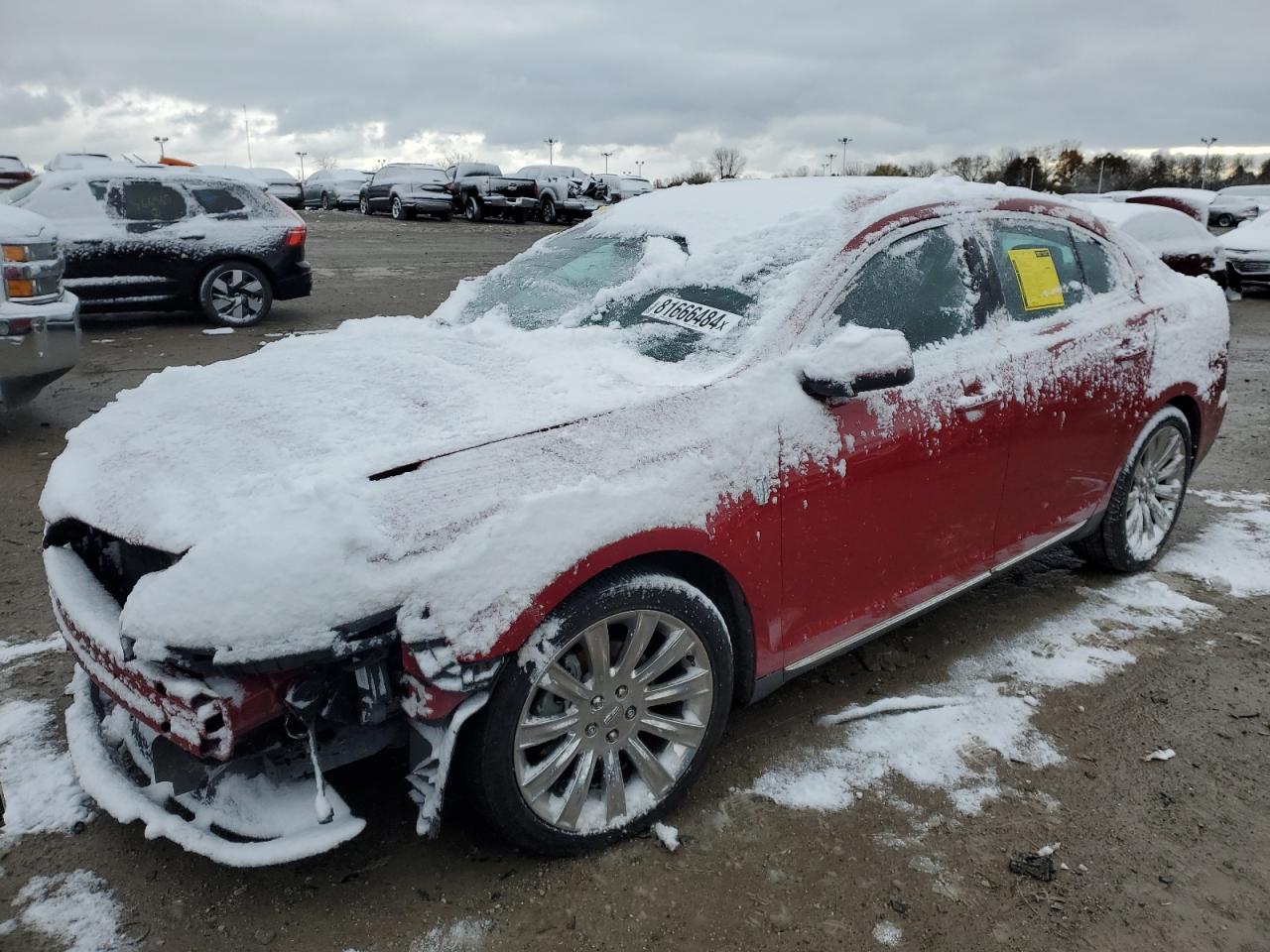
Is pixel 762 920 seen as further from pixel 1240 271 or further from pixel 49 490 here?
pixel 1240 271

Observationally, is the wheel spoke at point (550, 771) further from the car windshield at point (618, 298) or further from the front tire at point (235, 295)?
the front tire at point (235, 295)

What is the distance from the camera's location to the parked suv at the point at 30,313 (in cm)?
554

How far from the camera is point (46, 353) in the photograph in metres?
5.70

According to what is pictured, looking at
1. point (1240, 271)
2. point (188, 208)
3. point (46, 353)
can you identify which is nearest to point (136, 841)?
point (46, 353)

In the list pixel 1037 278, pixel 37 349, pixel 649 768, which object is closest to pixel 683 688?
pixel 649 768

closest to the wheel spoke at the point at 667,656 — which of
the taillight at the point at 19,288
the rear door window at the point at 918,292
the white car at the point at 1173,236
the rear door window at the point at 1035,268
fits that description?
the rear door window at the point at 918,292

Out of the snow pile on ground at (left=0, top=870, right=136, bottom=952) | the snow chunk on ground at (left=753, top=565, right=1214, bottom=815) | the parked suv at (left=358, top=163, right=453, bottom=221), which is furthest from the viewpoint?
the parked suv at (left=358, top=163, right=453, bottom=221)

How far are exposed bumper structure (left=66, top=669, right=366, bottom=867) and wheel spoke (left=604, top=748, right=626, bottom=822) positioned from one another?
2.07 feet

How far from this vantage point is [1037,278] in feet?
11.7

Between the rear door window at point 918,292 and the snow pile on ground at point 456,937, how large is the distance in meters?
1.94

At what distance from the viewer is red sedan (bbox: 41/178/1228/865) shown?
2057 millimetres

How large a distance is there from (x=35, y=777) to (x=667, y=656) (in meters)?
1.89

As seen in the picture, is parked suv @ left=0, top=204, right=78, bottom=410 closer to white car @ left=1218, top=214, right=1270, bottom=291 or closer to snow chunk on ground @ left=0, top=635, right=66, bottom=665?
snow chunk on ground @ left=0, top=635, right=66, bottom=665

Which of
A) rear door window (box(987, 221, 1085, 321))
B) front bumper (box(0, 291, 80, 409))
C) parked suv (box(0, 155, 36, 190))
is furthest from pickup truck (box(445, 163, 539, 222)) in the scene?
rear door window (box(987, 221, 1085, 321))
